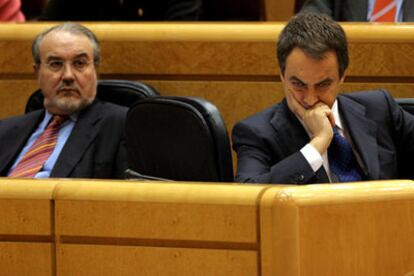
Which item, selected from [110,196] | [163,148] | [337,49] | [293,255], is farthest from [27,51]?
[293,255]

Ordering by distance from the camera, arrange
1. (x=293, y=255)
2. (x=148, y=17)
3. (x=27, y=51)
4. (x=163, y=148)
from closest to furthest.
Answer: (x=293, y=255), (x=163, y=148), (x=27, y=51), (x=148, y=17)

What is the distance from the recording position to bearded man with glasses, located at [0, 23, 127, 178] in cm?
167

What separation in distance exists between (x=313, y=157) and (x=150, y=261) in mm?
327

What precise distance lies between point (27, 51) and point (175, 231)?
2.84 ft

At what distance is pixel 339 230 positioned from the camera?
1.03m

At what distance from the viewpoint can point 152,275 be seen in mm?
1072

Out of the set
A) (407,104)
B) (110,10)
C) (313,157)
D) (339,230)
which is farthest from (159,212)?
(110,10)

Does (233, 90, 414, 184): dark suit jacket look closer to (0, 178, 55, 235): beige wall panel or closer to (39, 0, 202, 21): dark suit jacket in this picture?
(0, 178, 55, 235): beige wall panel

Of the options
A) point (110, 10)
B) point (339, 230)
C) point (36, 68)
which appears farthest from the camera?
point (110, 10)

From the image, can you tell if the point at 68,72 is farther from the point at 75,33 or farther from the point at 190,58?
the point at 190,58

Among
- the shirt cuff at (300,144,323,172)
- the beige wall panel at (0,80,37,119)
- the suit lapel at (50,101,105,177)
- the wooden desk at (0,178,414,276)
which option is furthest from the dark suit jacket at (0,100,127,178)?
the wooden desk at (0,178,414,276)

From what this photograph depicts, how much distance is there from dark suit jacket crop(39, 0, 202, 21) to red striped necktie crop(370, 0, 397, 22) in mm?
385

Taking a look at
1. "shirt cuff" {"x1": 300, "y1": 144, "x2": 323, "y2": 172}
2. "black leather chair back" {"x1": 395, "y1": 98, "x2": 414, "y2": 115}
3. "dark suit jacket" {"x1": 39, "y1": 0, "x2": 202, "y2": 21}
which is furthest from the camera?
"dark suit jacket" {"x1": 39, "y1": 0, "x2": 202, "y2": 21}

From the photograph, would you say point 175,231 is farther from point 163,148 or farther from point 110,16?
point 110,16
